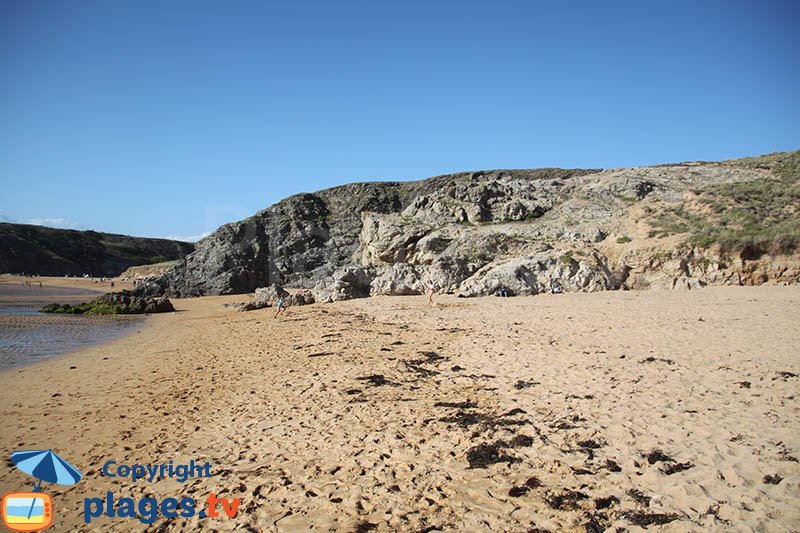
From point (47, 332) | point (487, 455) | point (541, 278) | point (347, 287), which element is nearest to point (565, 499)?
point (487, 455)

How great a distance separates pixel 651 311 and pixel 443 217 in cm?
1739

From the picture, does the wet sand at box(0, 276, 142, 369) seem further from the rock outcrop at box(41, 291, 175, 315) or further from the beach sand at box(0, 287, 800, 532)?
the beach sand at box(0, 287, 800, 532)

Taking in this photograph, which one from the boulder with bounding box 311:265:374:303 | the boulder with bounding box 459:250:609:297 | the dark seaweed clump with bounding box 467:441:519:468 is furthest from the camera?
the boulder with bounding box 311:265:374:303

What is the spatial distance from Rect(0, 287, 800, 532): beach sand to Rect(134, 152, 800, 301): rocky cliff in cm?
921

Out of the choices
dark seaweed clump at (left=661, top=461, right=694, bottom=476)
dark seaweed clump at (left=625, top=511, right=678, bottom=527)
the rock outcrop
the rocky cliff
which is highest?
the rocky cliff

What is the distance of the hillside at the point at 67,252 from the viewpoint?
2788 inches

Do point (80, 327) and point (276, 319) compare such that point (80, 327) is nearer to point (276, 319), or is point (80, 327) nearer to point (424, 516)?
point (276, 319)

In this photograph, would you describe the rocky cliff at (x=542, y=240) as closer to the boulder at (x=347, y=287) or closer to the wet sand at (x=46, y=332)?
the boulder at (x=347, y=287)

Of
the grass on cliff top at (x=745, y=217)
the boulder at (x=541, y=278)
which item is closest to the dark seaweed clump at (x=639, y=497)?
the boulder at (x=541, y=278)

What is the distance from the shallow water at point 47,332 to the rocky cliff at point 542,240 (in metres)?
9.98

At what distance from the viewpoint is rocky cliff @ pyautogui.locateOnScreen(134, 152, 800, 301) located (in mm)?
20719

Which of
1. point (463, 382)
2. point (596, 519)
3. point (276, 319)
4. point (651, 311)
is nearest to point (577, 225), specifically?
point (651, 311)

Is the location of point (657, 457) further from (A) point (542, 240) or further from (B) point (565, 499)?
(A) point (542, 240)

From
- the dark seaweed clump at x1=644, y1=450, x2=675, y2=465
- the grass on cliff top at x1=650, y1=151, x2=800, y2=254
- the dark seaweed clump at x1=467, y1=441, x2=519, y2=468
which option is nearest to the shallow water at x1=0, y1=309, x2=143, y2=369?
the dark seaweed clump at x1=467, y1=441, x2=519, y2=468
